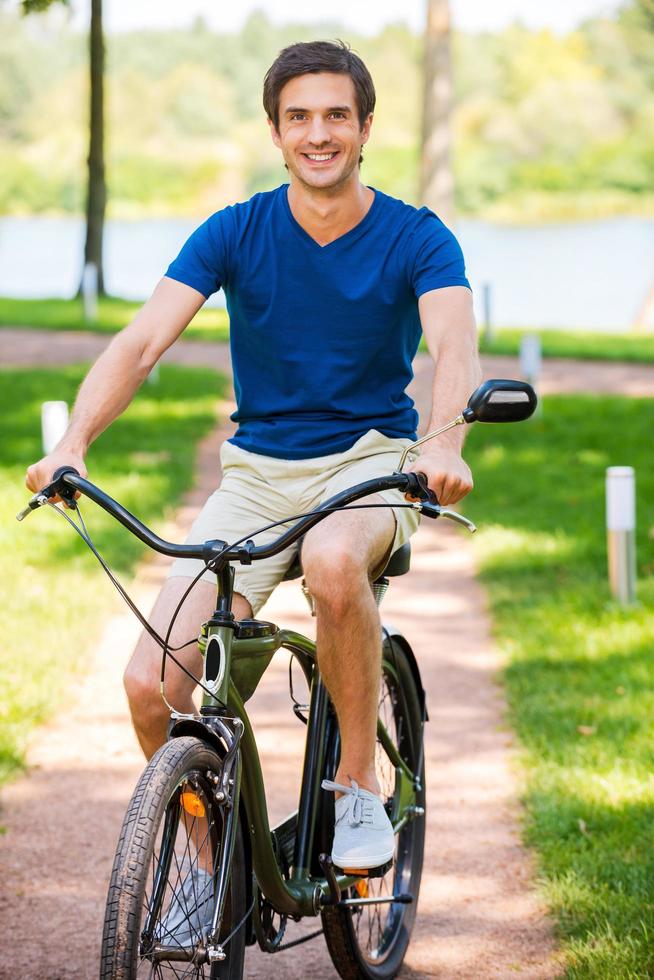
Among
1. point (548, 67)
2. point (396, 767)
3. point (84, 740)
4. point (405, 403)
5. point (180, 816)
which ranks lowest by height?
point (84, 740)

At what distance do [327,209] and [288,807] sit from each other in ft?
7.27

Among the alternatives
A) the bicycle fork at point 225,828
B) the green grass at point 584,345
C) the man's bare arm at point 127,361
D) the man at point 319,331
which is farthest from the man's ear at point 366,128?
the green grass at point 584,345

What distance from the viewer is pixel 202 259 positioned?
3.28 meters

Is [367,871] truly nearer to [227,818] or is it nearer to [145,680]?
[227,818]

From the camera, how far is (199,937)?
8.59 ft

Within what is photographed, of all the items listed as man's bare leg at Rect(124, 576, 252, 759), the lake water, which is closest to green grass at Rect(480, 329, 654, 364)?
the lake water

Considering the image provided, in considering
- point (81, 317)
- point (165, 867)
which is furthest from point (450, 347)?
point (81, 317)

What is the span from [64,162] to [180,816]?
68629 millimetres

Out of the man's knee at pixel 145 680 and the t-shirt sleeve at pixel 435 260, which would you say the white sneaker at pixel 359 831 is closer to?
the man's knee at pixel 145 680

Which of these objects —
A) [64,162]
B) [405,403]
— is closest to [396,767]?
[405,403]

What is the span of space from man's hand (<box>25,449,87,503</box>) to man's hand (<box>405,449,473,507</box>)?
691mm

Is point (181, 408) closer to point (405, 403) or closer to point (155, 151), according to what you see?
point (405, 403)

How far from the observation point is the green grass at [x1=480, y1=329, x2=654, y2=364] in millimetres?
17719

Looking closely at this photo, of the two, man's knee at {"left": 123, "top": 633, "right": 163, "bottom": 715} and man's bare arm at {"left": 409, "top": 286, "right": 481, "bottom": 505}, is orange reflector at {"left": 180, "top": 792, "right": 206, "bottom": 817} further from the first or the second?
man's bare arm at {"left": 409, "top": 286, "right": 481, "bottom": 505}
